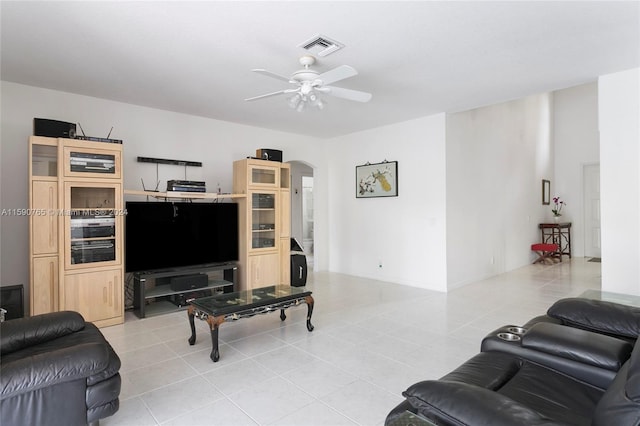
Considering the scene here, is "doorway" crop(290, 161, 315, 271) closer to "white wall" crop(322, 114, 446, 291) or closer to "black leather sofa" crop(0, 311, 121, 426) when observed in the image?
"white wall" crop(322, 114, 446, 291)

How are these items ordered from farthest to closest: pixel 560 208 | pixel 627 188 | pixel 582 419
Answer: pixel 560 208 < pixel 627 188 < pixel 582 419

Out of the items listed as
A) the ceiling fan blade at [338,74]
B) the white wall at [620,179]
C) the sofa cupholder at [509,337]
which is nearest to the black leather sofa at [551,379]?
the sofa cupholder at [509,337]

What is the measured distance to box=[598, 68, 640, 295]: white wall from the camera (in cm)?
368

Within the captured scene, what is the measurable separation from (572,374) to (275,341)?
2.42 meters

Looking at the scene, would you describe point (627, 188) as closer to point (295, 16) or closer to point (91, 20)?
point (295, 16)

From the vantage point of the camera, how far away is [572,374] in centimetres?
173

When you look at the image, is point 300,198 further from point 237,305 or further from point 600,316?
point 600,316

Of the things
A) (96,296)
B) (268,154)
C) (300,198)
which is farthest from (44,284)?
(300,198)

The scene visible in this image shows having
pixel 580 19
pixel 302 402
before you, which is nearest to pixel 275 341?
pixel 302 402

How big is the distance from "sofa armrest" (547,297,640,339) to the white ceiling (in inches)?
82.0

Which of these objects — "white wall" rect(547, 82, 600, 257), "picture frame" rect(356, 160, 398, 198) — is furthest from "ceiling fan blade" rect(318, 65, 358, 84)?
"white wall" rect(547, 82, 600, 257)

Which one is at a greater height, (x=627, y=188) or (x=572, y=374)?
(x=627, y=188)

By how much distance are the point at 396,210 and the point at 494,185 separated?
80.6 inches

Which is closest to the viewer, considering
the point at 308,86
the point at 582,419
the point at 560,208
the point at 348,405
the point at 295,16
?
the point at 582,419
